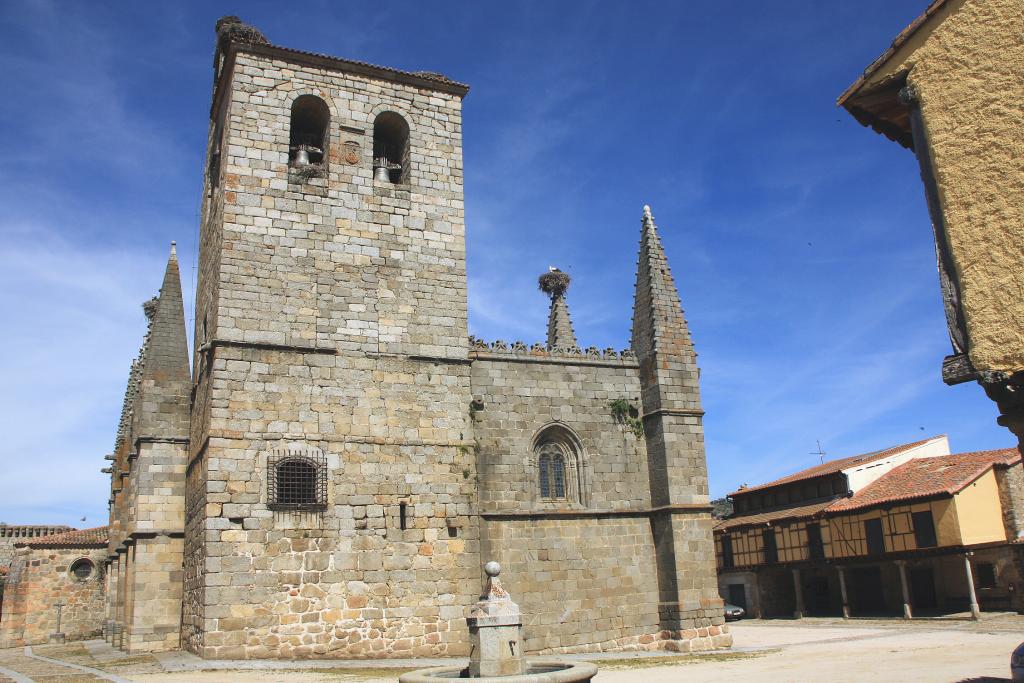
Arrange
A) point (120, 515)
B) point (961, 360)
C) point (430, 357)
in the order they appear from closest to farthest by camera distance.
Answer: point (961, 360) < point (430, 357) < point (120, 515)

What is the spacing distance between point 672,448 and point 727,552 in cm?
1867

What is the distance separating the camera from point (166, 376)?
55.8 ft

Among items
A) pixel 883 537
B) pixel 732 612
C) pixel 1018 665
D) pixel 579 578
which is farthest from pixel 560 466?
pixel 732 612

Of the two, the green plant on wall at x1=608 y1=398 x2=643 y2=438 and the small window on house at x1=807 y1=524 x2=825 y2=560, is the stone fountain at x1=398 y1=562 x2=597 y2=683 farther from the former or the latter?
the small window on house at x1=807 y1=524 x2=825 y2=560

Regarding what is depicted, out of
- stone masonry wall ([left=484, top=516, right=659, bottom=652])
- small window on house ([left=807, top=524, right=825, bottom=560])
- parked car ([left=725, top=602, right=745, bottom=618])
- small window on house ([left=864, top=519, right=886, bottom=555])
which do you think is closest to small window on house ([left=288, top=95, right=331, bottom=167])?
stone masonry wall ([left=484, top=516, right=659, bottom=652])

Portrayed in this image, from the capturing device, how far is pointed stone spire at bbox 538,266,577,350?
77.8 feet

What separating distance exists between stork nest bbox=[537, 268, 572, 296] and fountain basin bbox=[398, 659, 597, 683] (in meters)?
16.2

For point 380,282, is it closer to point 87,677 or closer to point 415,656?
point 415,656

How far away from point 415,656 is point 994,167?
11102 millimetres

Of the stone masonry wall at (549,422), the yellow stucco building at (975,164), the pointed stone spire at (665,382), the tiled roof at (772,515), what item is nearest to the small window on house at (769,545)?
the tiled roof at (772,515)

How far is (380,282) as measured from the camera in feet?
51.7

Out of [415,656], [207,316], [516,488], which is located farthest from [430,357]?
[415,656]

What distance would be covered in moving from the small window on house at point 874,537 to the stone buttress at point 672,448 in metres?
12.7

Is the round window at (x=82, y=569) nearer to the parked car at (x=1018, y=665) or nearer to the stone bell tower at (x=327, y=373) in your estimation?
the stone bell tower at (x=327, y=373)
